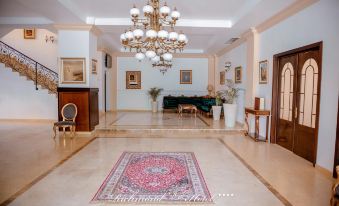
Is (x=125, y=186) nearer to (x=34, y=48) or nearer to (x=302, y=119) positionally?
(x=302, y=119)

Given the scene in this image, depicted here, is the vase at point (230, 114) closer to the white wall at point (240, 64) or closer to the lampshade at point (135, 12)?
the white wall at point (240, 64)

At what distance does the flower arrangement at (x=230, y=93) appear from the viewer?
26.9ft

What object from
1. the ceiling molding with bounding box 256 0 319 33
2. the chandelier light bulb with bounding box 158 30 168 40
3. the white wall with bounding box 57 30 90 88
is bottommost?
the chandelier light bulb with bounding box 158 30 168 40

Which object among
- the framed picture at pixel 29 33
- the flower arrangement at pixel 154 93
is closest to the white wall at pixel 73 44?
the framed picture at pixel 29 33

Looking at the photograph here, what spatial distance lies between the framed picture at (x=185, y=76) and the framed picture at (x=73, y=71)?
6900 mm

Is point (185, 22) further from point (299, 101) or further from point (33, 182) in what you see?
point (33, 182)

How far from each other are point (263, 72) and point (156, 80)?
7.13 m

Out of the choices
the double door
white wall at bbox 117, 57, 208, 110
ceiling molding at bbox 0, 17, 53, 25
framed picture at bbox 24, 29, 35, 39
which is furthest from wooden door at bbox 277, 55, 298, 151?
framed picture at bbox 24, 29, 35, 39

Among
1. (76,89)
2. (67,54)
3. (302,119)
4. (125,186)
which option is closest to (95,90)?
(76,89)

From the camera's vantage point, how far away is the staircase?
958 centimetres

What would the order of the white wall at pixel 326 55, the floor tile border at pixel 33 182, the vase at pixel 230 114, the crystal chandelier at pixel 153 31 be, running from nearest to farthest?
1. the floor tile border at pixel 33 182
2. the white wall at pixel 326 55
3. the crystal chandelier at pixel 153 31
4. the vase at pixel 230 114

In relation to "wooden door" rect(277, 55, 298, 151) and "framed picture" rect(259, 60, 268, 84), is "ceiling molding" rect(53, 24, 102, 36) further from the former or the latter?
A: "wooden door" rect(277, 55, 298, 151)

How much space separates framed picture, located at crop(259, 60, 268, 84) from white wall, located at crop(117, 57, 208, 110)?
6.27 meters

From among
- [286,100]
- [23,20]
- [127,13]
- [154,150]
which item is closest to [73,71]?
[23,20]
